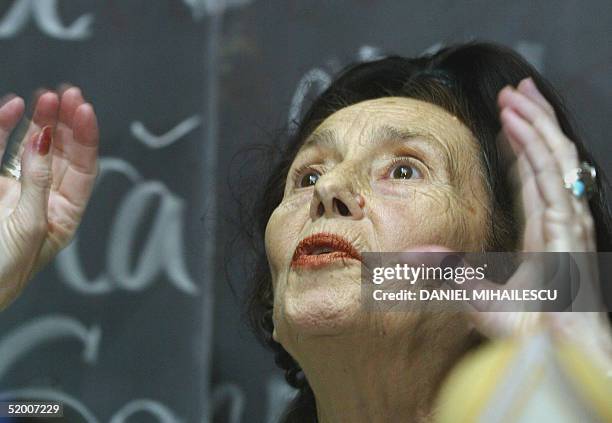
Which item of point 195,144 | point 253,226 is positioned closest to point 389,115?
point 253,226

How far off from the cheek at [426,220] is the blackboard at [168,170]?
0.44m

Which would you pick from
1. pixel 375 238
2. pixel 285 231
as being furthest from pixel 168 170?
pixel 375 238

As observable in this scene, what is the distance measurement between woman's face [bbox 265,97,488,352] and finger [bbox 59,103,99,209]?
8.9 inches

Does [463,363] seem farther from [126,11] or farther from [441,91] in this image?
[126,11]

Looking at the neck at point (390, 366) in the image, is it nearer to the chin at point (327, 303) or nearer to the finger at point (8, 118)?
the chin at point (327, 303)

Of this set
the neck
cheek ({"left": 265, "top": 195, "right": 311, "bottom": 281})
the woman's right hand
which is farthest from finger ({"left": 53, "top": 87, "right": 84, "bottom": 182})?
the neck

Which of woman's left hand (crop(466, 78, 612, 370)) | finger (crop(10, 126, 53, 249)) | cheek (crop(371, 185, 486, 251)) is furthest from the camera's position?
finger (crop(10, 126, 53, 249))

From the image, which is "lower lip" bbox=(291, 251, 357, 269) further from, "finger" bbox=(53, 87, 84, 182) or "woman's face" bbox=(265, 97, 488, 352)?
"finger" bbox=(53, 87, 84, 182)

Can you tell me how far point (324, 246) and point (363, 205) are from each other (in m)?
0.06

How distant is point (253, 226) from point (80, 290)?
0.34 m

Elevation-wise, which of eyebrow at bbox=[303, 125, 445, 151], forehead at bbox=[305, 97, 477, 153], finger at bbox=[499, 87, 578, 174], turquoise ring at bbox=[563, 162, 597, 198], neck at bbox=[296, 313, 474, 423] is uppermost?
forehead at bbox=[305, 97, 477, 153]

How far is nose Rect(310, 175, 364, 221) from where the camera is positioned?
97 centimetres

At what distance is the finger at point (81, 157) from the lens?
1.10 m

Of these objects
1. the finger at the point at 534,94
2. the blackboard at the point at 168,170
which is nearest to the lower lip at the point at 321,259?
the finger at the point at 534,94
